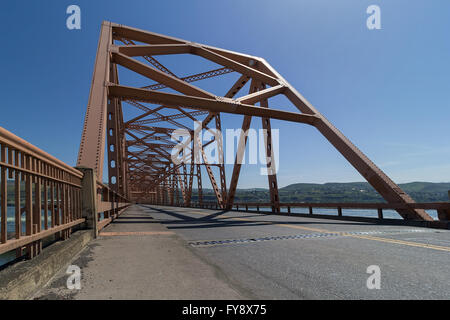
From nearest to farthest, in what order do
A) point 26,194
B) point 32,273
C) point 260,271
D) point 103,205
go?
point 32,273
point 26,194
point 260,271
point 103,205

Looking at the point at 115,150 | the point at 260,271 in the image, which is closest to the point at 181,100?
the point at 115,150

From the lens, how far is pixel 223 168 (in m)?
27.8

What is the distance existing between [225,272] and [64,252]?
2.13 m

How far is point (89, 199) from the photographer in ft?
18.1

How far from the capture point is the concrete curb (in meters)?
2.01

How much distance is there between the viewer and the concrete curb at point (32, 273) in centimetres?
201

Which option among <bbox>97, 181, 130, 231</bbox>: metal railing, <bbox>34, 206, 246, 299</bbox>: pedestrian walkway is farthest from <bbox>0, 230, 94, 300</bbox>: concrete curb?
<bbox>97, 181, 130, 231</bbox>: metal railing

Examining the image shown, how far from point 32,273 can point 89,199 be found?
3.40m

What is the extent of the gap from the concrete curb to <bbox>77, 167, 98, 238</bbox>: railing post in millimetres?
1966

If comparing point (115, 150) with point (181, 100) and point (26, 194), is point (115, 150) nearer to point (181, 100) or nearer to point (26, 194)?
point (181, 100)

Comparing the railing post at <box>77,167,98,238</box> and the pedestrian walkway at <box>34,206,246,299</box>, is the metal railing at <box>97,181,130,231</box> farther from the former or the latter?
the pedestrian walkway at <box>34,206,246,299</box>

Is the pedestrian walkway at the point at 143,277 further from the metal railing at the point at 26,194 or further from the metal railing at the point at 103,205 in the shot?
the metal railing at the point at 103,205
